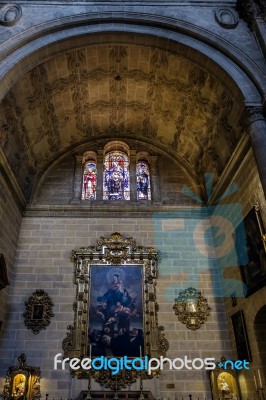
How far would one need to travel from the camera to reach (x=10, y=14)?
33.9 feet

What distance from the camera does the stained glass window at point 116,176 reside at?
13.3 metres

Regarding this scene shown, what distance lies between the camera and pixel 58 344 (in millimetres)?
10438

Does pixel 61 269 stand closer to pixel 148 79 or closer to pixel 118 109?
pixel 118 109

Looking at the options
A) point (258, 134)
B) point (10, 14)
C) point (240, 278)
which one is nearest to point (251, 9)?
point (258, 134)

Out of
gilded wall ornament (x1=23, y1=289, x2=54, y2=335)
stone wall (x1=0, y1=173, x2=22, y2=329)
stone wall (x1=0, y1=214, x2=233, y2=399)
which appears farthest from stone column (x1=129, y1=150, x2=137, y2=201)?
gilded wall ornament (x1=23, y1=289, x2=54, y2=335)

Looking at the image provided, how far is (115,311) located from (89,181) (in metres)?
5.16

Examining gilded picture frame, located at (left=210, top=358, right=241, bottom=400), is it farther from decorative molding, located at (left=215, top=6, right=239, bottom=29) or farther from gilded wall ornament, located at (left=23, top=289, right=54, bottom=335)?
Answer: decorative molding, located at (left=215, top=6, right=239, bottom=29)

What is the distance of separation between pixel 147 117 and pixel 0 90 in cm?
587

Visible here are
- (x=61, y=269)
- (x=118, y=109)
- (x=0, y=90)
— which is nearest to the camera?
(x=0, y=90)

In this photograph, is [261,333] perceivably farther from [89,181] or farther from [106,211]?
[89,181]

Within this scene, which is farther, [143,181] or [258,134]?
[143,181]

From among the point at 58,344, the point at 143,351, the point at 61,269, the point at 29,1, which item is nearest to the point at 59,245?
the point at 61,269

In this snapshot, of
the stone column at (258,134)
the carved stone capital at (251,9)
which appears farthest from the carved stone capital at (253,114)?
the carved stone capital at (251,9)

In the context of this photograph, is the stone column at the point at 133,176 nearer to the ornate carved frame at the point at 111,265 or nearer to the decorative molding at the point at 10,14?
the ornate carved frame at the point at 111,265
